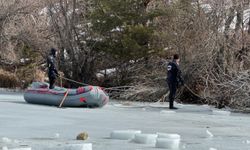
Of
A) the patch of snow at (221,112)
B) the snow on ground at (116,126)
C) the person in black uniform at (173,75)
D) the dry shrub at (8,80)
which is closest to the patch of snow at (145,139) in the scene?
the snow on ground at (116,126)

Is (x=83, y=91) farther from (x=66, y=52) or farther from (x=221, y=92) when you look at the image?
(x=66, y=52)

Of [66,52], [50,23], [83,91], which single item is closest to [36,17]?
[50,23]

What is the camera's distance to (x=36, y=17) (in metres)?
32.4

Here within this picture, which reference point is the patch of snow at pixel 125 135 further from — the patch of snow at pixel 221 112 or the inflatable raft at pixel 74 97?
the inflatable raft at pixel 74 97

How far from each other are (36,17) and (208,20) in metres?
11.7

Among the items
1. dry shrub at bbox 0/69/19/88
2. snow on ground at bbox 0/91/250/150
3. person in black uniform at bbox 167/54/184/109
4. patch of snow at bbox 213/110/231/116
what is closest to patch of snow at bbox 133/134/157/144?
snow on ground at bbox 0/91/250/150

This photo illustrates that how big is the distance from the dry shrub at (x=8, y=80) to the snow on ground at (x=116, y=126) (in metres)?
10.6

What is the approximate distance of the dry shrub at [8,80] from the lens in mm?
30453

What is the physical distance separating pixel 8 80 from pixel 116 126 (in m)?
17.6

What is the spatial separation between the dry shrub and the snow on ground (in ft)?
34.8

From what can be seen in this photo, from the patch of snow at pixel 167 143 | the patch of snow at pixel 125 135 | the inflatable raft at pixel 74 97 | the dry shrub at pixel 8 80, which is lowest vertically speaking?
the dry shrub at pixel 8 80

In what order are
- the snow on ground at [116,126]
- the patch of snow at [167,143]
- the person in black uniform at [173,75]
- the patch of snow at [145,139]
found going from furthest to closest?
the person in black uniform at [173,75]
the snow on ground at [116,126]
the patch of snow at [145,139]
the patch of snow at [167,143]

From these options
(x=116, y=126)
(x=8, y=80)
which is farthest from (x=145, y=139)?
(x=8, y=80)

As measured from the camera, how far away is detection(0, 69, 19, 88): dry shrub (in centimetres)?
3045
